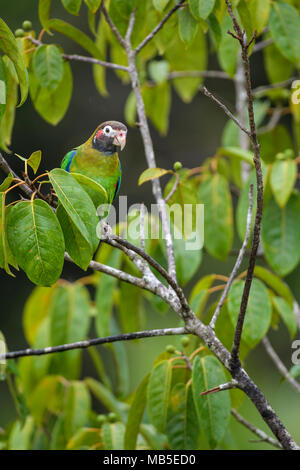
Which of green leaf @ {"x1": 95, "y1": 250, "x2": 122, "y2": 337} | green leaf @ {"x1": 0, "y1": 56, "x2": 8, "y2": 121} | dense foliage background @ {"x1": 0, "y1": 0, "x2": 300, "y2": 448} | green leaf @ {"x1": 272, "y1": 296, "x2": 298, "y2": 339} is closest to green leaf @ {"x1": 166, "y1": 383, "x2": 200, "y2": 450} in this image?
dense foliage background @ {"x1": 0, "y1": 0, "x2": 300, "y2": 448}

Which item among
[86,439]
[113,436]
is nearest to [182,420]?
[113,436]

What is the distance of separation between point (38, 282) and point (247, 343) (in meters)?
0.76

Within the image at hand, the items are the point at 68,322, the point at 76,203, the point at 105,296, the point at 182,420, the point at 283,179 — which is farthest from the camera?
the point at 68,322

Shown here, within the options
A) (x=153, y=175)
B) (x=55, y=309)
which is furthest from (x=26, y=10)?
(x=153, y=175)

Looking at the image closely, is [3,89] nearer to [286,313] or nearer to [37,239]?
[37,239]

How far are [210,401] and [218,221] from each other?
0.80 meters

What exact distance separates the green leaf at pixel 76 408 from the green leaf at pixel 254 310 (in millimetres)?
699

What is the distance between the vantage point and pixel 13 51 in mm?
1346

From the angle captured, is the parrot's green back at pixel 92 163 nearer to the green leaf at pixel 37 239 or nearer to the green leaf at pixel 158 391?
the green leaf at pixel 158 391

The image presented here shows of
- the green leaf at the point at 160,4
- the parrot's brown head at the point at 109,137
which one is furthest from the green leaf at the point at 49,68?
the green leaf at the point at 160,4

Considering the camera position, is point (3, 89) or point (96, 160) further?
point (96, 160)

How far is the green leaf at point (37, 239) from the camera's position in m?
1.21

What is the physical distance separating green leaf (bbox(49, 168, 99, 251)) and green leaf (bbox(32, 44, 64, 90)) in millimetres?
663
